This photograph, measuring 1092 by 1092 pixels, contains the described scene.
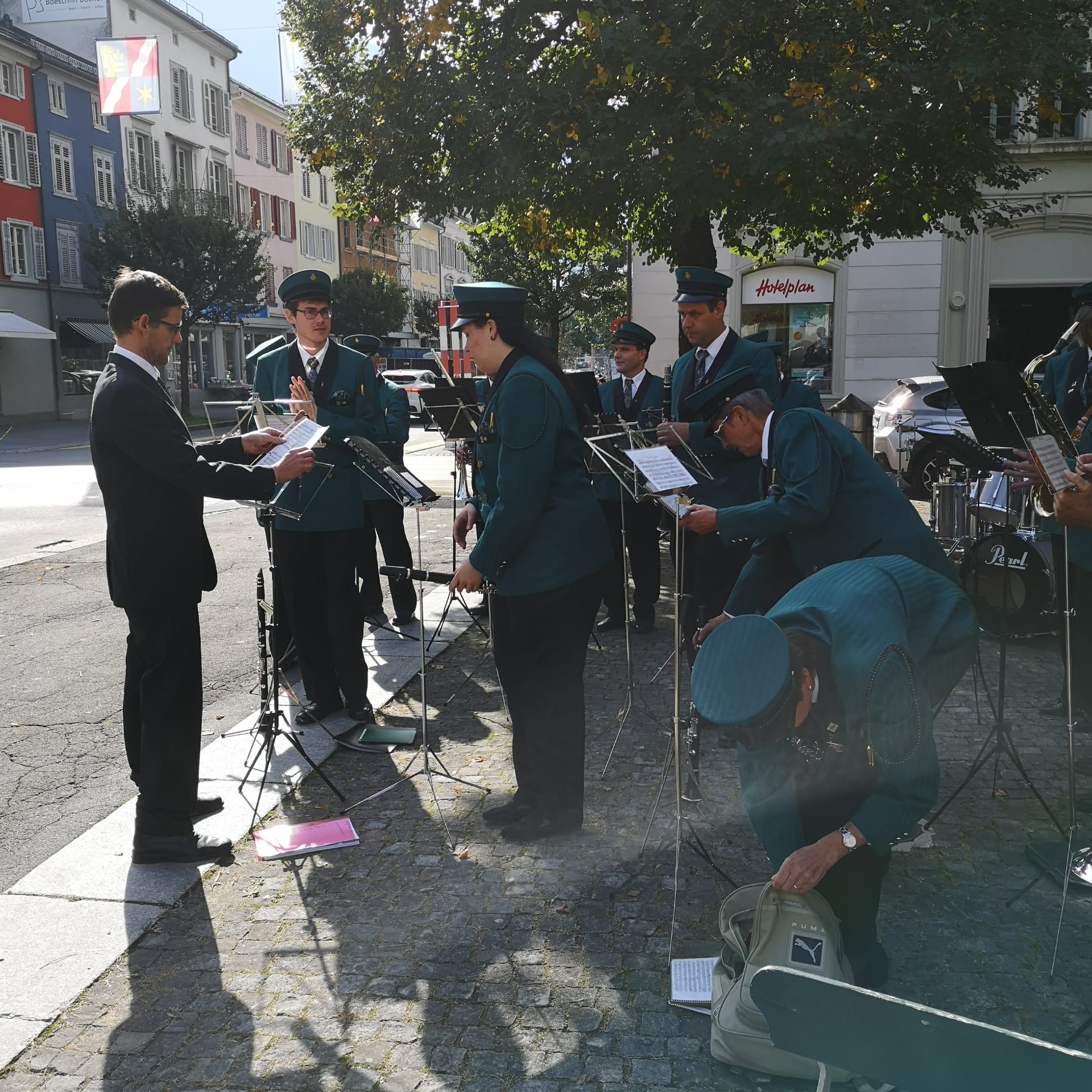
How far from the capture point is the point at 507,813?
15.6ft

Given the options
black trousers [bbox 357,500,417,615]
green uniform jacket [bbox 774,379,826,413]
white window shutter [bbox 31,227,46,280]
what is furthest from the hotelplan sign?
white window shutter [bbox 31,227,46,280]

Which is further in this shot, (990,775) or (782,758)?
(990,775)

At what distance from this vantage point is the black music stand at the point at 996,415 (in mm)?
3924

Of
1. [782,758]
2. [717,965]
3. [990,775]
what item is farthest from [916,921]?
[990,775]

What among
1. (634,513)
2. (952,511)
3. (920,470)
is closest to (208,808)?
(634,513)

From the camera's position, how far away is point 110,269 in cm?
4028

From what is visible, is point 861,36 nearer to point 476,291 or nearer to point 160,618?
point 476,291

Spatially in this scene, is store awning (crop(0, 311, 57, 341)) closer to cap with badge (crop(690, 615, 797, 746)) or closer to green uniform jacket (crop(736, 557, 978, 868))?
green uniform jacket (crop(736, 557, 978, 868))

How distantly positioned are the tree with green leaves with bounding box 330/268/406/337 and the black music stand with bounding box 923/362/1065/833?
5382cm

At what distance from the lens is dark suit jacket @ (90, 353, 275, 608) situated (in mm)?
4180

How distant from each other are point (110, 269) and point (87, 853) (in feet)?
130

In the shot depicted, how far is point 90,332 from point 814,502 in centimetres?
4090

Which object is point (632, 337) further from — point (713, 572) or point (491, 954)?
point (491, 954)

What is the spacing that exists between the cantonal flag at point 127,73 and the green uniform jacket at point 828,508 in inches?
1276
